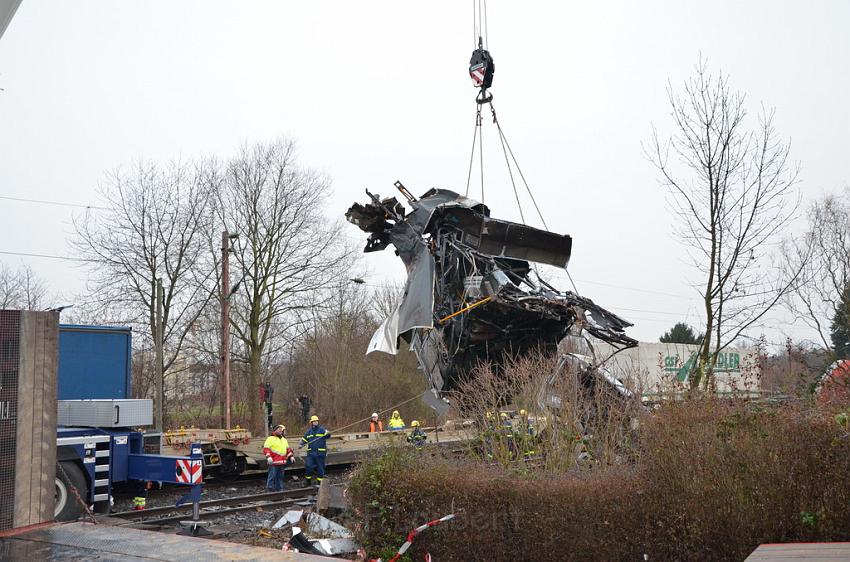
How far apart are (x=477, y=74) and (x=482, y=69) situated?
0.48 ft

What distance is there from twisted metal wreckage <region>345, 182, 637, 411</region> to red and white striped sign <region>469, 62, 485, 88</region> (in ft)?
7.71

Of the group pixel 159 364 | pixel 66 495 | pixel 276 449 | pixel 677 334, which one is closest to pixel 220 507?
pixel 276 449

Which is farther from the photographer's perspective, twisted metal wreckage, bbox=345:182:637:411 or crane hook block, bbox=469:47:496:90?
crane hook block, bbox=469:47:496:90

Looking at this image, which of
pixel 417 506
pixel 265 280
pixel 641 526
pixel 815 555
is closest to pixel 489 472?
pixel 417 506

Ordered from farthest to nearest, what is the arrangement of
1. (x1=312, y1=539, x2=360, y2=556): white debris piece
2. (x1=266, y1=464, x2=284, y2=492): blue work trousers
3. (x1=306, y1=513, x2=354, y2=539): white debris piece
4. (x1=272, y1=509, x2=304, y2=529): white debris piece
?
(x1=266, y1=464, x2=284, y2=492): blue work trousers → (x1=272, y1=509, x2=304, y2=529): white debris piece → (x1=306, y1=513, x2=354, y2=539): white debris piece → (x1=312, y1=539, x2=360, y2=556): white debris piece

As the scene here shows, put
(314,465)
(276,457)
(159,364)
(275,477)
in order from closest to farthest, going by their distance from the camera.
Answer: (276,457) < (314,465) < (275,477) < (159,364)

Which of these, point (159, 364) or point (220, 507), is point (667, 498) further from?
point (159, 364)

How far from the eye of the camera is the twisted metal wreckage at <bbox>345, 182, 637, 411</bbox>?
13.0m

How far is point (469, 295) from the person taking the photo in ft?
43.7

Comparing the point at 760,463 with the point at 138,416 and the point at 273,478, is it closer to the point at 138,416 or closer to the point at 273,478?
the point at 138,416

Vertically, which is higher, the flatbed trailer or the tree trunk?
the tree trunk

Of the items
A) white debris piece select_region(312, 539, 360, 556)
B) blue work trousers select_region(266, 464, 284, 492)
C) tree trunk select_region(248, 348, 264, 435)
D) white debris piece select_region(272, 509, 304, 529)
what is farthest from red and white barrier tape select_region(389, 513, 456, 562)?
tree trunk select_region(248, 348, 264, 435)

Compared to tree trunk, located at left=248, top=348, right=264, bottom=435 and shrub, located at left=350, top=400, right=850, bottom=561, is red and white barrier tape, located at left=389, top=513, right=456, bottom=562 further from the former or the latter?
tree trunk, located at left=248, top=348, right=264, bottom=435

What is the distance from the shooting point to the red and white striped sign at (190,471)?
1209cm
